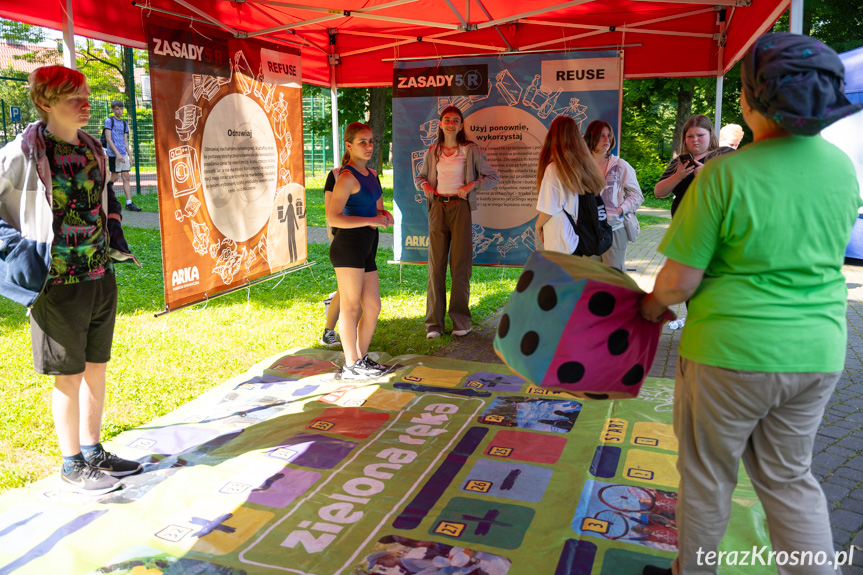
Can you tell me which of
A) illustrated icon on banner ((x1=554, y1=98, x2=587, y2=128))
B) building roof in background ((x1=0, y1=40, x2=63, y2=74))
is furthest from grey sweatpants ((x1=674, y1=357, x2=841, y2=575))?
building roof in background ((x1=0, y1=40, x2=63, y2=74))

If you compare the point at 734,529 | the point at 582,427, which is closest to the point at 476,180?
the point at 582,427

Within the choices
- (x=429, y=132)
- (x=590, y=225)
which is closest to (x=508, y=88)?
(x=429, y=132)

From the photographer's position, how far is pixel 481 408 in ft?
14.5

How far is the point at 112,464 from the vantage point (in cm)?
345

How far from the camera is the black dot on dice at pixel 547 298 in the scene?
2358mm

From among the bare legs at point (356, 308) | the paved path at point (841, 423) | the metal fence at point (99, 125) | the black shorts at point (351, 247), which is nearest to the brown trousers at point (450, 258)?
the paved path at point (841, 423)

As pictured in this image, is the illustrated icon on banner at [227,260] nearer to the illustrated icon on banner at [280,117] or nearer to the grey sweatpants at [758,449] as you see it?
the illustrated icon on banner at [280,117]

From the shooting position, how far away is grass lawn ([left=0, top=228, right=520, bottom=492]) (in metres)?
4.16

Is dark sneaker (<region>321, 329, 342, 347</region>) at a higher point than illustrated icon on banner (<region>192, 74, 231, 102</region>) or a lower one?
lower

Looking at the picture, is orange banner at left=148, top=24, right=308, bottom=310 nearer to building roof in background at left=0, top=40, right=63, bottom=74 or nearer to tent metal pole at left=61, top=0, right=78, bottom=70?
tent metal pole at left=61, top=0, right=78, bottom=70

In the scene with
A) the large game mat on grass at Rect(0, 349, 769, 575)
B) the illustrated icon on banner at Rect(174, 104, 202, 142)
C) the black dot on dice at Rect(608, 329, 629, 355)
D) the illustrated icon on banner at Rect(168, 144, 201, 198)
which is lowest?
the large game mat on grass at Rect(0, 349, 769, 575)

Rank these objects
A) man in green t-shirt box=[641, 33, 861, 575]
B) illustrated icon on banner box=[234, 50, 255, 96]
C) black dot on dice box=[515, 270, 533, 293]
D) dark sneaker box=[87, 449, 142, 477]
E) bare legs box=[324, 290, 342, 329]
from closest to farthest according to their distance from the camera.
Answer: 1. man in green t-shirt box=[641, 33, 861, 575]
2. black dot on dice box=[515, 270, 533, 293]
3. dark sneaker box=[87, 449, 142, 477]
4. illustrated icon on banner box=[234, 50, 255, 96]
5. bare legs box=[324, 290, 342, 329]

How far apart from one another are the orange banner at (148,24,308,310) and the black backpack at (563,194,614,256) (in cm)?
268

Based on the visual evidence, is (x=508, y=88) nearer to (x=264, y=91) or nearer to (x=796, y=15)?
(x=264, y=91)
